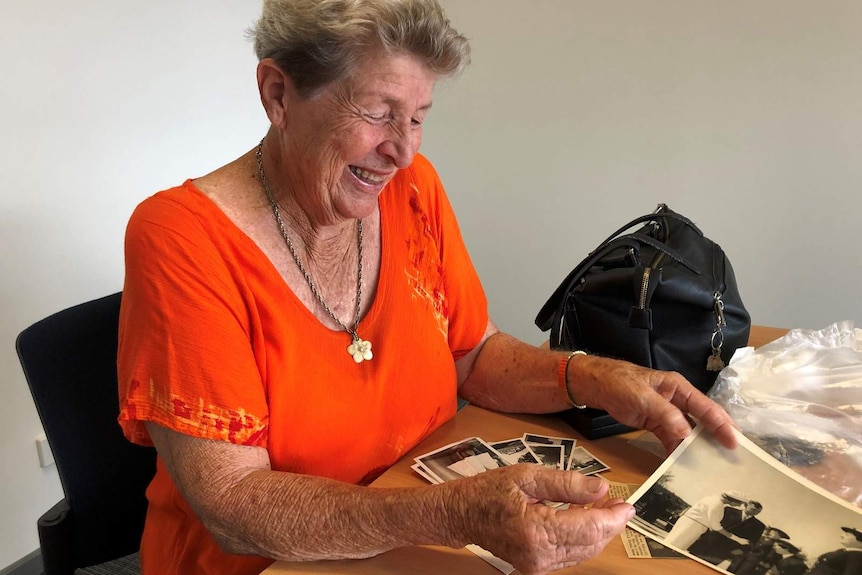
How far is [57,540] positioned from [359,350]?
599 mm

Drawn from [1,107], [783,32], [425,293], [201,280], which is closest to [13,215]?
[1,107]

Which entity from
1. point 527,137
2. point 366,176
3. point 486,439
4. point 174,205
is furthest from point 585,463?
point 527,137

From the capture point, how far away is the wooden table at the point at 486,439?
78 cm

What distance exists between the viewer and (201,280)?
86 cm

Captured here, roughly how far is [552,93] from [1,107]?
62.2 inches

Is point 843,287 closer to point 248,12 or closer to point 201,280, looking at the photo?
point 201,280

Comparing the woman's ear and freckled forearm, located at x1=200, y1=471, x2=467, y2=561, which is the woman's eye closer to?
the woman's ear

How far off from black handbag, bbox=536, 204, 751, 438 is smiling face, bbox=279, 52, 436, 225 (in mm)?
474

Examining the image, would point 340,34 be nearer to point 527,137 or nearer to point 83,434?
point 83,434

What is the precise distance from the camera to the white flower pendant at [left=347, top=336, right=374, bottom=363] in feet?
3.22

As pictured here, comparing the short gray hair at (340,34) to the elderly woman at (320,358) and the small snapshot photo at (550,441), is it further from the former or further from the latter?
the small snapshot photo at (550,441)

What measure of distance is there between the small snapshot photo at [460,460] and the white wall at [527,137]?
113 cm

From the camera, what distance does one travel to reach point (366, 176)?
0.98 metres

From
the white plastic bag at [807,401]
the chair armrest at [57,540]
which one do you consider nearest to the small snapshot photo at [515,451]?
the white plastic bag at [807,401]
